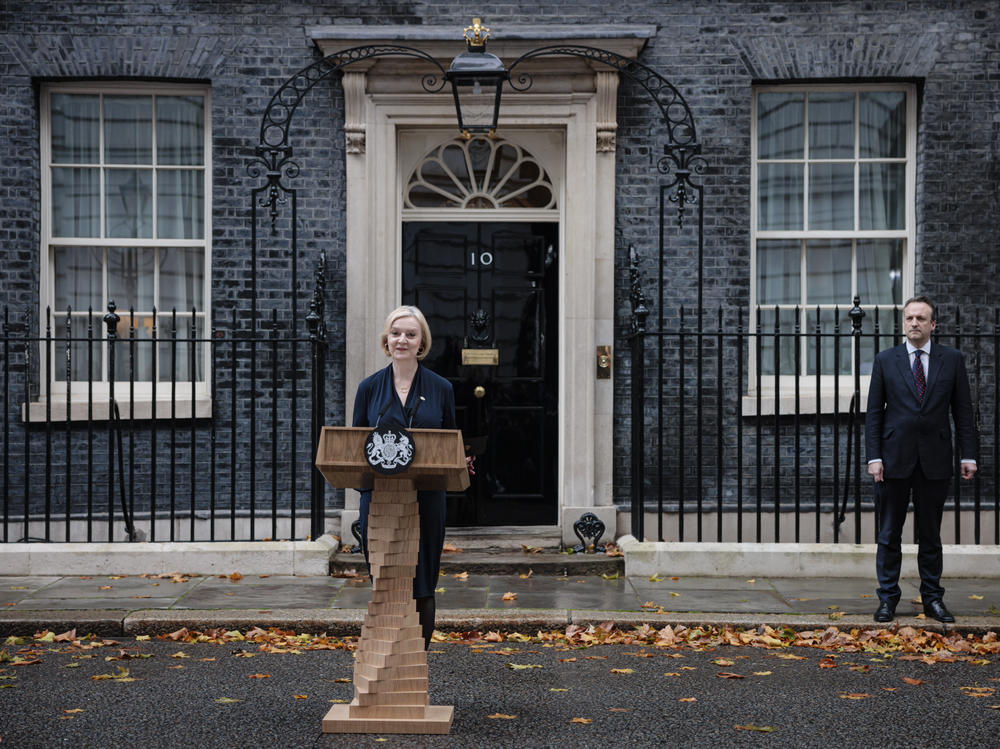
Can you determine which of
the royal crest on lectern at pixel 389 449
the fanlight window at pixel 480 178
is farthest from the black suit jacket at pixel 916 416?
the fanlight window at pixel 480 178

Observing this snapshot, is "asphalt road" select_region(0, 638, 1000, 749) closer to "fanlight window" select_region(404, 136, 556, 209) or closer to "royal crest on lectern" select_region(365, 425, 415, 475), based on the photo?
"royal crest on lectern" select_region(365, 425, 415, 475)

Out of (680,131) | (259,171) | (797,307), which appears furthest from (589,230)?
(259,171)

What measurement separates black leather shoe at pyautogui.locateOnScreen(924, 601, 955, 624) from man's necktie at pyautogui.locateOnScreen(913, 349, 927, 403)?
117 cm

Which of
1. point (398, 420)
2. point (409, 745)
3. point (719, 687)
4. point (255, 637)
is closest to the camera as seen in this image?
point (409, 745)

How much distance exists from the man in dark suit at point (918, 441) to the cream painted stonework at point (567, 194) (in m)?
2.75

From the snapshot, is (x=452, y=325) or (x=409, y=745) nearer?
(x=409, y=745)

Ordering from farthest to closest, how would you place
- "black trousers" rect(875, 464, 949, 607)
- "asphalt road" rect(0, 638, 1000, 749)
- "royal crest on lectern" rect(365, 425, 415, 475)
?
"black trousers" rect(875, 464, 949, 607) → "asphalt road" rect(0, 638, 1000, 749) → "royal crest on lectern" rect(365, 425, 415, 475)

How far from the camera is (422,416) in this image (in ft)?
17.2

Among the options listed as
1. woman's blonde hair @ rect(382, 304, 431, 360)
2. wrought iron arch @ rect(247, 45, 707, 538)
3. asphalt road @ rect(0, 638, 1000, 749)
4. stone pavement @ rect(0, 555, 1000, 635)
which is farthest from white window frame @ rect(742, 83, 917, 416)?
woman's blonde hair @ rect(382, 304, 431, 360)

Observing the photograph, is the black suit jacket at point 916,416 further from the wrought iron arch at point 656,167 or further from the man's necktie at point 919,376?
the wrought iron arch at point 656,167

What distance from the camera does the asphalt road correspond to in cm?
488

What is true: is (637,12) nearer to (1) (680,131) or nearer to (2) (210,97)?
(1) (680,131)

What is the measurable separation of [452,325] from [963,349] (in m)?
Answer: 4.03

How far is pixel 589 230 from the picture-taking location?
944cm
